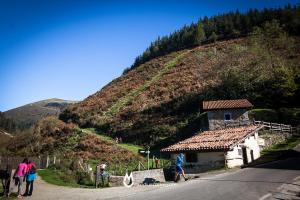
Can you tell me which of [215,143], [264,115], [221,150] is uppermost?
[264,115]

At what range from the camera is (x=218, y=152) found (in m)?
26.8

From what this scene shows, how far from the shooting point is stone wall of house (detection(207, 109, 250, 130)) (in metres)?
41.5

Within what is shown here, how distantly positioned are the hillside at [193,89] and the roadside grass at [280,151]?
12.2 metres

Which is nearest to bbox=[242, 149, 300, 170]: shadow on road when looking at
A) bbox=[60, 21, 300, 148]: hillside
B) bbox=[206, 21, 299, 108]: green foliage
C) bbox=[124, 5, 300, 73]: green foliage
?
bbox=[60, 21, 300, 148]: hillside

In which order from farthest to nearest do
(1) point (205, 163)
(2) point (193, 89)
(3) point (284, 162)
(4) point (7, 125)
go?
(4) point (7, 125), (2) point (193, 89), (1) point (205, 163), (3) point (284, 162)

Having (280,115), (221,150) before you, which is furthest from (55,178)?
(280,115)

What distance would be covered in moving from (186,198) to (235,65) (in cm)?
6736

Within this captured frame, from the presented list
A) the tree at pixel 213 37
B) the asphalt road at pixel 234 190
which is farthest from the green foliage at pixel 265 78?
the tree at pixel 213 37

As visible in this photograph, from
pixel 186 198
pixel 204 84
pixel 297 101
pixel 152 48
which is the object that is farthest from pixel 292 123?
pixel 152 48

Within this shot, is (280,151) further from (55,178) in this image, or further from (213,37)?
(213,37)

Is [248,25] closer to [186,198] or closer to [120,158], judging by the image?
[120,158]

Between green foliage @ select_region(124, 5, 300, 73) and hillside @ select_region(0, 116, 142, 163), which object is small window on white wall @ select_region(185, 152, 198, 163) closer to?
hillside @ select_region(0, 116, 142, 163)

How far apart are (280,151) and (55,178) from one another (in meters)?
22.7

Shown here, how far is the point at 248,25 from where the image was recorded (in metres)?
110
